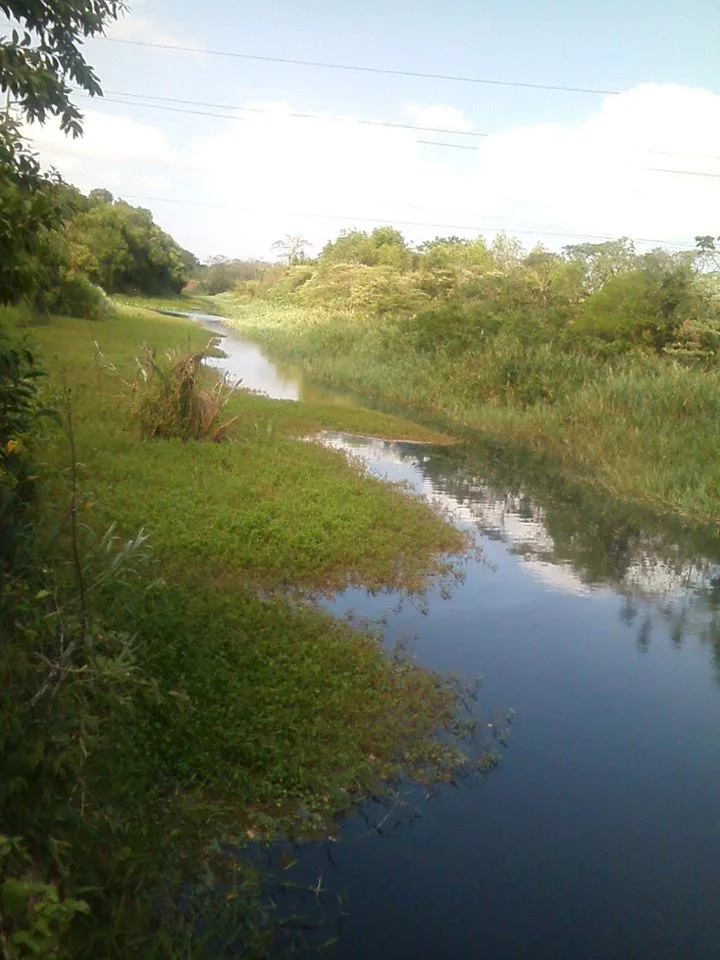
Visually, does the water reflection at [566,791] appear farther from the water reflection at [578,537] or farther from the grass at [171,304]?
the grass at [171,304]

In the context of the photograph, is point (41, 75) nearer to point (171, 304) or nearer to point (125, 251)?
point (125, 251)

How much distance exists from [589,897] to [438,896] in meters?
0.69

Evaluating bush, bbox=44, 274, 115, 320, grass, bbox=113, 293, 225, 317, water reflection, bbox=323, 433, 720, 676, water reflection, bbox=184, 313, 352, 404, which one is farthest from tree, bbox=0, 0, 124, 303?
grass, bbox=113, 293, 225, 317

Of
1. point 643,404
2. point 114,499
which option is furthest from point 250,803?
point 643,404

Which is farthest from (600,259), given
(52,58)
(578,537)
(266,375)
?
(52,58)

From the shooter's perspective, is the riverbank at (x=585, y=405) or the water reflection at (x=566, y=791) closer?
the water reflection at (x=566, y=791)

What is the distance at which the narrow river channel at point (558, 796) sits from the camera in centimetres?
377

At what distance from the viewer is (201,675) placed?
16.2ft

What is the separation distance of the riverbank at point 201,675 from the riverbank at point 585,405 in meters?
3.62

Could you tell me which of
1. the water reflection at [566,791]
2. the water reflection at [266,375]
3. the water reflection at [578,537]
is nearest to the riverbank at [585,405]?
the water reflection at [578,537]

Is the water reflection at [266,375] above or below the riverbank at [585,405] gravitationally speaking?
below

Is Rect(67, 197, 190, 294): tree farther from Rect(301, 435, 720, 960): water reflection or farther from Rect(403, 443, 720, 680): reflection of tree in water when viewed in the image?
Rect(301, 435, 720, 960): water reflection

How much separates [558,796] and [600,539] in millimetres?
5587

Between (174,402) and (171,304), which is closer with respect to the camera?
(174,402)
